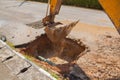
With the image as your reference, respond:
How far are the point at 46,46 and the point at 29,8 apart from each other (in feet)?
27.5

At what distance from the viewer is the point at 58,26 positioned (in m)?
10.0

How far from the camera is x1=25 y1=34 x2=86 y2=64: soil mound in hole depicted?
1143 cm

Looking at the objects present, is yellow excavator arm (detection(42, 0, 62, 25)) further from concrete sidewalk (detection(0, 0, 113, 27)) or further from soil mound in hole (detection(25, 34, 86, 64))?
concrete sidewalk (detection(0, 0, 113, 27))

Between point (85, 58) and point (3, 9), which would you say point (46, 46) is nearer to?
point (85, 58)

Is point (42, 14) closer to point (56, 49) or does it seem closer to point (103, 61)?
point (56, 49)

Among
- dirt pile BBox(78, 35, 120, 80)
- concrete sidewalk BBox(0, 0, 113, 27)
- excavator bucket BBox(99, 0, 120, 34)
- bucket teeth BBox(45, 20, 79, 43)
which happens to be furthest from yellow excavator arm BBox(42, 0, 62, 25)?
concrete sidewalk BBox(0, 0, 113, 27)

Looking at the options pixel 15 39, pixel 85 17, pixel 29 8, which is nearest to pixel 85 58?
pixel 15 39

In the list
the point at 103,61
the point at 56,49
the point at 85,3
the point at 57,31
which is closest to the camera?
the point at 103,61

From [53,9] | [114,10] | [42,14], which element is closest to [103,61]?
[53,9]

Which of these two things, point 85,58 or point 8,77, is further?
point 85,58

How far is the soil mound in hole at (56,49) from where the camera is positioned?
1143 cm

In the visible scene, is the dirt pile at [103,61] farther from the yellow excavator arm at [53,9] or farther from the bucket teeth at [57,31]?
the yellow excavator arm at [53,9]

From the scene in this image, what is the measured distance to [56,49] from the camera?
1171 cm

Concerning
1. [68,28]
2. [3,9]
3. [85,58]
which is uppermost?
[68,28]
